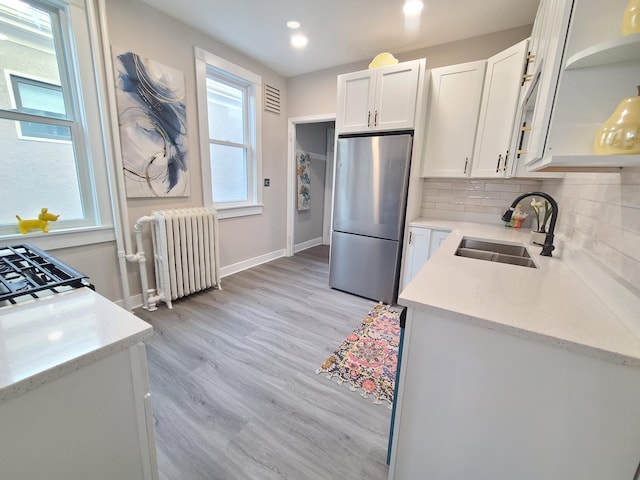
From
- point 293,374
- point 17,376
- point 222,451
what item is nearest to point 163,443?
point 222,451

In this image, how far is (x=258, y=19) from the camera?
239 centimetres

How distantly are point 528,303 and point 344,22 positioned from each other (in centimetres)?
272

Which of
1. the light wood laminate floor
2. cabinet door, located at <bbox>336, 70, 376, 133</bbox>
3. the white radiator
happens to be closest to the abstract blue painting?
the white radiator

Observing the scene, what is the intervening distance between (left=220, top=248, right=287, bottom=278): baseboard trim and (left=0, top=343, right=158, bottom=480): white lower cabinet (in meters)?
2.70

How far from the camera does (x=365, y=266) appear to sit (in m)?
2.83

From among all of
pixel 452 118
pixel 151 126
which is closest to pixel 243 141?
pixel 151 126

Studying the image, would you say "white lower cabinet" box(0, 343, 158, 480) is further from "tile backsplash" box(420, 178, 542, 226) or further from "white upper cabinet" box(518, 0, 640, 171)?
"tile backsplash" box(420, 178, 542, 226)

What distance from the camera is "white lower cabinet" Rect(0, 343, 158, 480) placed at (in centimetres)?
52

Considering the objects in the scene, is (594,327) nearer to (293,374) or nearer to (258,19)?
(293,374)

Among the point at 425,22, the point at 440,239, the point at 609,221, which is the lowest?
the point at 440,239

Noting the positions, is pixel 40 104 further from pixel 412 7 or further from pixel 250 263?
pixel 412 7

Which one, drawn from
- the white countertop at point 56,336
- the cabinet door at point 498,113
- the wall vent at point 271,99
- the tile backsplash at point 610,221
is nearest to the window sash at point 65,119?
the white countertop at point 56,336

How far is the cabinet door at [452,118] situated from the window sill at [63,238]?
309cm

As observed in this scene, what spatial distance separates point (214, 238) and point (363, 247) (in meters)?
1.66
